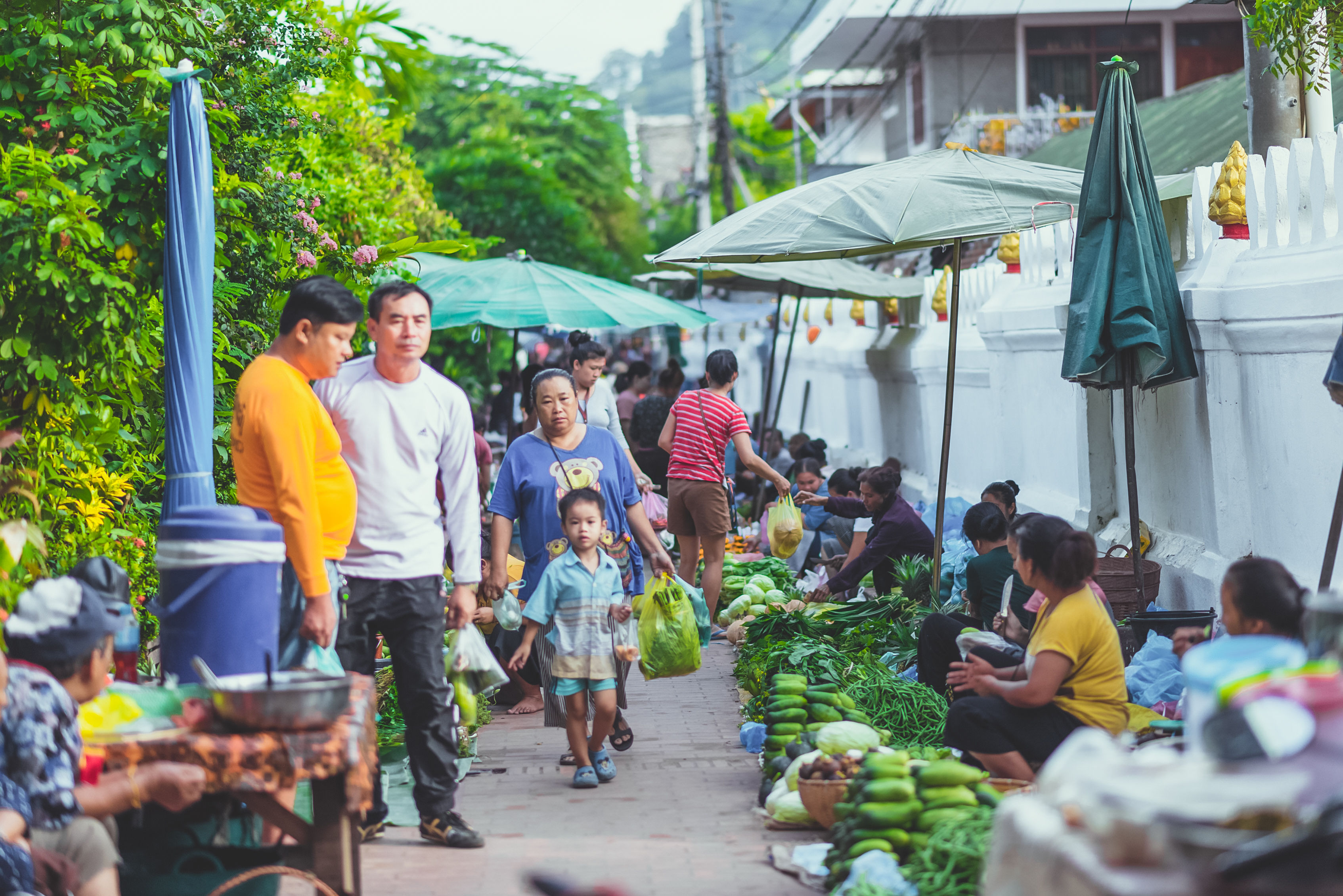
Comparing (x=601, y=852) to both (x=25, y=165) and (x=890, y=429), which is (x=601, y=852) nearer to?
(x=25, y=165)

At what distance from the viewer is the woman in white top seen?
8758mm

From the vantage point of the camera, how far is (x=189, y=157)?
4.88 meters

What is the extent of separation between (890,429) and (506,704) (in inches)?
320

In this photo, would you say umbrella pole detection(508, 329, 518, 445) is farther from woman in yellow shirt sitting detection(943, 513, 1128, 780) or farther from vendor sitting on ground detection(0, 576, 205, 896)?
vendor sitting on ground detection(0, 576, 205, 896)

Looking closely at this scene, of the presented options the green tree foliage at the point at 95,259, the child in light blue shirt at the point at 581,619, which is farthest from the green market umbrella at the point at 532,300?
the child in light blue shirt at the point at 581,619

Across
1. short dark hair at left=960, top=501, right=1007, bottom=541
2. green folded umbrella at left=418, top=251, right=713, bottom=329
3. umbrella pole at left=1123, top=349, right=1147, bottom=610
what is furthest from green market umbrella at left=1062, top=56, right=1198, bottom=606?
green folded umbrella at left=418, top=251, right=713, bottom=329

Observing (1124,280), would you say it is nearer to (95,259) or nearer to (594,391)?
(594,391)

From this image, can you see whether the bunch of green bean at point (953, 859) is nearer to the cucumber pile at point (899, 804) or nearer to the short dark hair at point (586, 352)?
the cucumber pile at point (899, 804)

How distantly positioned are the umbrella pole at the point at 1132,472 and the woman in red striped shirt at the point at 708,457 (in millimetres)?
2378

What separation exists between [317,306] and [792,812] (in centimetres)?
263

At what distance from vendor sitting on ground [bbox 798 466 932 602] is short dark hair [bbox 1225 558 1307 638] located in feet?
14.9

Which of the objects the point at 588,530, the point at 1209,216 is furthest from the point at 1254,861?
the point at 1209,216

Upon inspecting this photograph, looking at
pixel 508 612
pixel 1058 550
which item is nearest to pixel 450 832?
pixel 508 612

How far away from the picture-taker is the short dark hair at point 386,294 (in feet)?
15.5
